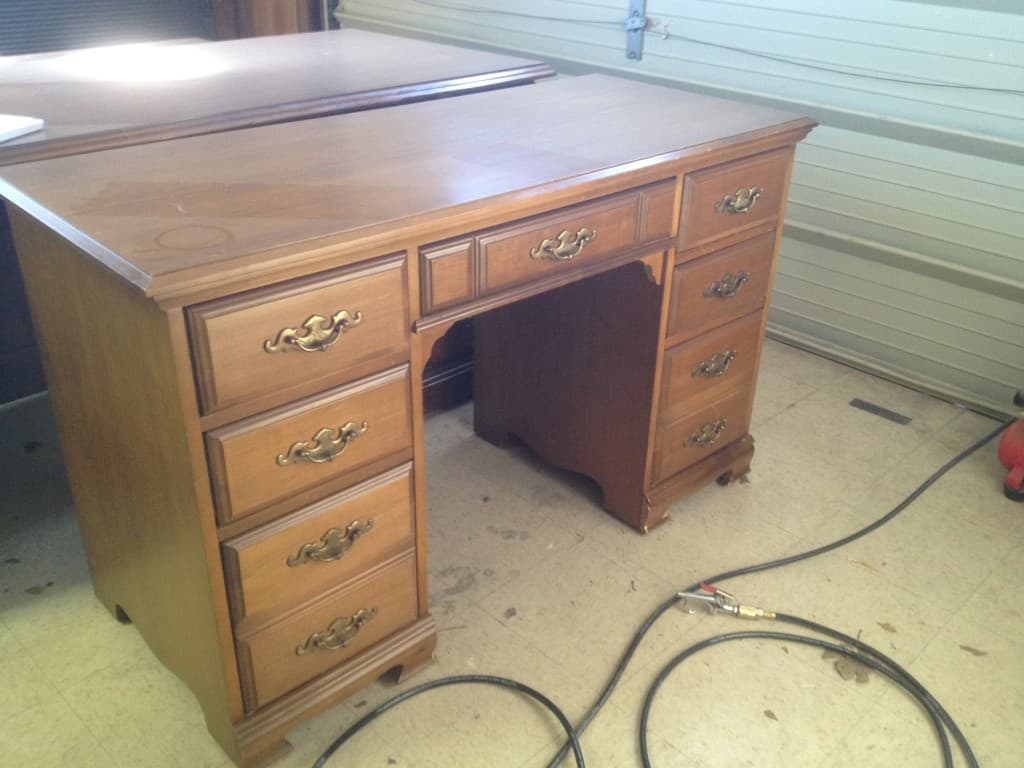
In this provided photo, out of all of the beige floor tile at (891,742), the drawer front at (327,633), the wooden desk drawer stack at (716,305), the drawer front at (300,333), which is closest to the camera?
the drawer front at (300,333)

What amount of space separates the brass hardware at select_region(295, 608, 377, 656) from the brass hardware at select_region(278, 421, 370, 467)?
0.94 ft

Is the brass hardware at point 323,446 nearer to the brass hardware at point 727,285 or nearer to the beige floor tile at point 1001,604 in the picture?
the brass hardware at point 727,285

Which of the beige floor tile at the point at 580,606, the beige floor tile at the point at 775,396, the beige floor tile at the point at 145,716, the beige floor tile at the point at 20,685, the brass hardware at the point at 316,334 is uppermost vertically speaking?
the brass hardware at the point at 316,334

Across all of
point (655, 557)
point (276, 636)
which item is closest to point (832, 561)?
point (655, 557)

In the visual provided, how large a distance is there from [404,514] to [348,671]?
0.26 meters

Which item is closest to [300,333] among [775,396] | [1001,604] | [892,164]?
[1001,604]

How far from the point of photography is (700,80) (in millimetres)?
2518

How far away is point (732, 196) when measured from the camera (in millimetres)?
1578

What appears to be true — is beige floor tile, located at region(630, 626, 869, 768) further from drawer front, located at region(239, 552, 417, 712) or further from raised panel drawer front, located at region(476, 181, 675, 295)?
raised panel drawer front, located at region(476, 181, 675, 295)

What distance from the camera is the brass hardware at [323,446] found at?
1104 millimetres

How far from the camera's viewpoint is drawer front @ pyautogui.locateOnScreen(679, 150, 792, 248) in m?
1.51

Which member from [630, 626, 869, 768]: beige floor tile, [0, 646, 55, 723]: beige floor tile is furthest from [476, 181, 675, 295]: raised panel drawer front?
[0, 646, 55, 723]: beige floor tile

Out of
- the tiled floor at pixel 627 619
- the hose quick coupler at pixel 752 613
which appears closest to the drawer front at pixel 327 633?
the tiled floor at pixel 627 619

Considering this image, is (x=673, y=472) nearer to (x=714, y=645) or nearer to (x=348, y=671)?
(x=714, y=645)
